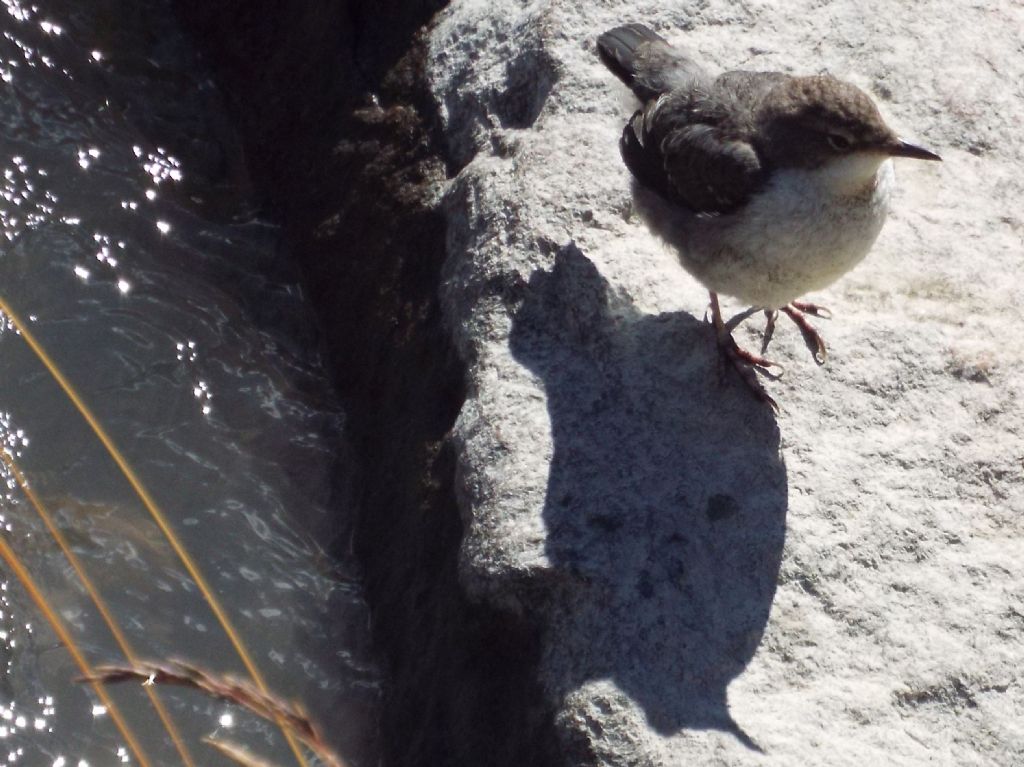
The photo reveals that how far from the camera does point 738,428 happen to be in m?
3.93

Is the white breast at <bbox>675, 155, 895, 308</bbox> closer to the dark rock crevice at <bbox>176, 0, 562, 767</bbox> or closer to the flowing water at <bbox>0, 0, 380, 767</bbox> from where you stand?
the dark rock crevice at <bbox>176, 0, 562, 767</bbox>

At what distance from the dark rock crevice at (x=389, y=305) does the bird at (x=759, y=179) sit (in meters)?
0.91

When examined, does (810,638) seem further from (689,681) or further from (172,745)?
(172,745)

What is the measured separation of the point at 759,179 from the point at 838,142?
276mm

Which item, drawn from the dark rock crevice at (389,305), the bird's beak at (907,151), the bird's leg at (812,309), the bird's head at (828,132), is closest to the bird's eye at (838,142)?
the bird's head at (828,132)

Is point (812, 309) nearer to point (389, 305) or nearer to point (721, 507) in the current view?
point (721, 507)

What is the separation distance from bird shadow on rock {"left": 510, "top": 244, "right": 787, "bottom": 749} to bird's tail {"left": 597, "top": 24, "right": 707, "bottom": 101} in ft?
2.21

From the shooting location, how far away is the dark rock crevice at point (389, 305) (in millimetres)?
3629

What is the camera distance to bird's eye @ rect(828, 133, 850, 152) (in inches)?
143

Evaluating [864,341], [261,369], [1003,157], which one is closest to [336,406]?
[261,369]

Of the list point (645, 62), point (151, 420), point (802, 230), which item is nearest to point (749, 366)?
point (802, 230)

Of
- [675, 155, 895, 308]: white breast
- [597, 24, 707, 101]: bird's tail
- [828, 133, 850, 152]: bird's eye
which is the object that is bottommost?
[675, 155, 895, 308]: white breast

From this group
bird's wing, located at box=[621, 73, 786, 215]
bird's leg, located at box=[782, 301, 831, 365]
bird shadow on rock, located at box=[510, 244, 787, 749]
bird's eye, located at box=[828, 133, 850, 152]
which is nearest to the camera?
bird shadow on rock, located at box=[510, 244, 787, 749]

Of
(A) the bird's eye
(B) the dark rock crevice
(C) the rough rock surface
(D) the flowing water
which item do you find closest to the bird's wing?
(A) the bird's eye
